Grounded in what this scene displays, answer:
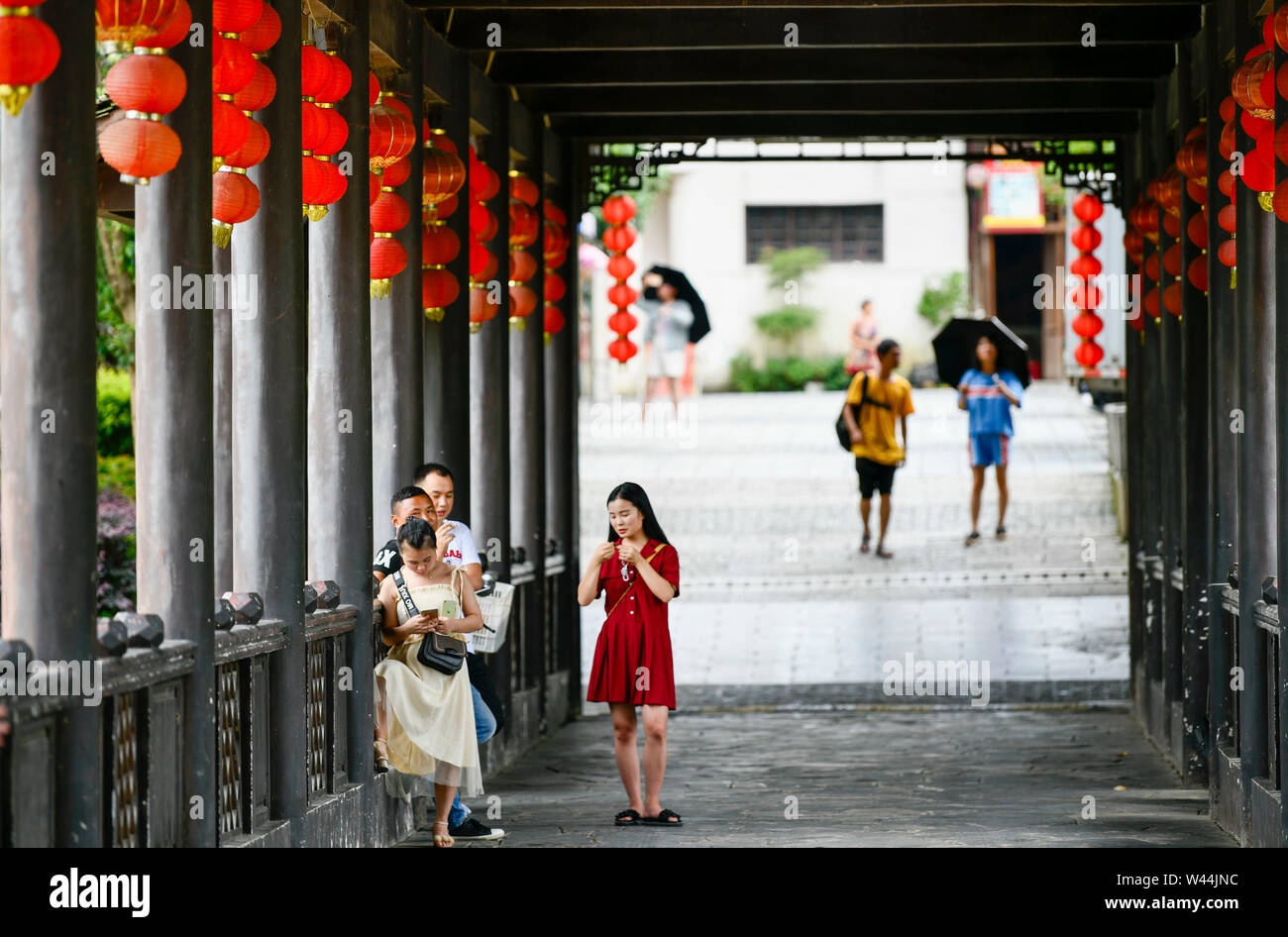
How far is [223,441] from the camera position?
8406 millimetres

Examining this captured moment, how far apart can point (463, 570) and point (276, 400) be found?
55.9 inches

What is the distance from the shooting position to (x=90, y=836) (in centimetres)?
523

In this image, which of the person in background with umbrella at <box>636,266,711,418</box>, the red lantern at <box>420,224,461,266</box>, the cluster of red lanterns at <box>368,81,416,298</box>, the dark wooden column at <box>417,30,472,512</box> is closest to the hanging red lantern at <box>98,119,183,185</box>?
the cluster of red lanterns at <box>368,81,416,298</box>

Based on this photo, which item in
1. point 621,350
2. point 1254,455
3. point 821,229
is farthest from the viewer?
point 821,229

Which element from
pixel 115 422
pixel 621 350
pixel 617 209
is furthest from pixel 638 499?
pixel 115 422

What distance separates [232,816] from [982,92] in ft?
23.4

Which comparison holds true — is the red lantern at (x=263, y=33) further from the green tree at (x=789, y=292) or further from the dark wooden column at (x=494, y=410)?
the green tree at (x=789, y=292)

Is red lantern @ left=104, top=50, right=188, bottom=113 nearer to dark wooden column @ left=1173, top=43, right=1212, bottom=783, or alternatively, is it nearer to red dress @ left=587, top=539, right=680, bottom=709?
red dress @ left=587, top=539, right=680, bottom=709

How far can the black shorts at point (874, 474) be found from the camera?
18.3m

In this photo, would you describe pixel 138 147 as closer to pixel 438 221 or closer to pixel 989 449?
pixel 438 221

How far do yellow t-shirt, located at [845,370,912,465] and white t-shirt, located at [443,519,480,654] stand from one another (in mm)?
9980

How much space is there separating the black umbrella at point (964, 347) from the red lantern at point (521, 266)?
8.46 metres

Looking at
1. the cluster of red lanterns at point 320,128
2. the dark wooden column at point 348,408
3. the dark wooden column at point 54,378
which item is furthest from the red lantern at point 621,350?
the dark wooden column at point 54,378
